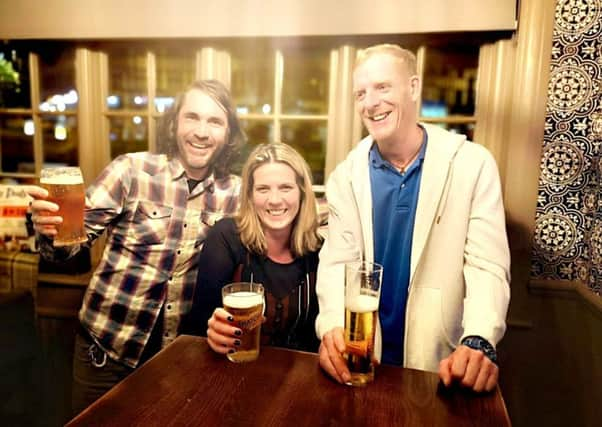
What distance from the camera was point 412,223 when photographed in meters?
1.67

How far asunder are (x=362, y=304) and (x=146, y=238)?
3.58ft

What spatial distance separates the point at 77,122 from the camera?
2.14m

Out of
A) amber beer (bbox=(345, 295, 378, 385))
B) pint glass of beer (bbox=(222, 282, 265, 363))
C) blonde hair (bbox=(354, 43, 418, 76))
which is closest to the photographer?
amber beer (bbox=(345, 295, 378, 385))

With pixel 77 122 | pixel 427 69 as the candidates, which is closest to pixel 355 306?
pixel 427 69

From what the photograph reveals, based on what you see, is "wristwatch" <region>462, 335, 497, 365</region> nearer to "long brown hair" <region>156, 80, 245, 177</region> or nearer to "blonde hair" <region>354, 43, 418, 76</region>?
"blonde hair" <region>354, 43, 418, 76</region>

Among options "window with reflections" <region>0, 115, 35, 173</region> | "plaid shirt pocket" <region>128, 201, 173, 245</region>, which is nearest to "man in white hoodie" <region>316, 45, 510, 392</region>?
"plaid shirt pocket" <region>128, 201, 173, 245</region>

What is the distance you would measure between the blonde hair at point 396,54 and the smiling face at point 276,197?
491 mm

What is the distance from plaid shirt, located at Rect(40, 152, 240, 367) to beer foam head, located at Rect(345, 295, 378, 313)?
2.78ft

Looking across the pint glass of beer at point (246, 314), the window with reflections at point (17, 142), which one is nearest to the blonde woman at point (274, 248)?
the pint glass of beer at point (246, 314)

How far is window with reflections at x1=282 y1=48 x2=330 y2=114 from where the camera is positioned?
1.91 m

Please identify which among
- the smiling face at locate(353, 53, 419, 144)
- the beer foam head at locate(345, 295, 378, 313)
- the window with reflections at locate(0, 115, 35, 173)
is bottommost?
the beer foam head at locate(345, 295, 378, 313)

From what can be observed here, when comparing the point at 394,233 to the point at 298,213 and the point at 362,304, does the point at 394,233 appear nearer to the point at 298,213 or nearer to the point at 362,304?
the point at 298,213

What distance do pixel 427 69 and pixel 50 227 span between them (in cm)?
149

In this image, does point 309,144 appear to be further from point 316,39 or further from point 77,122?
point 77,122
